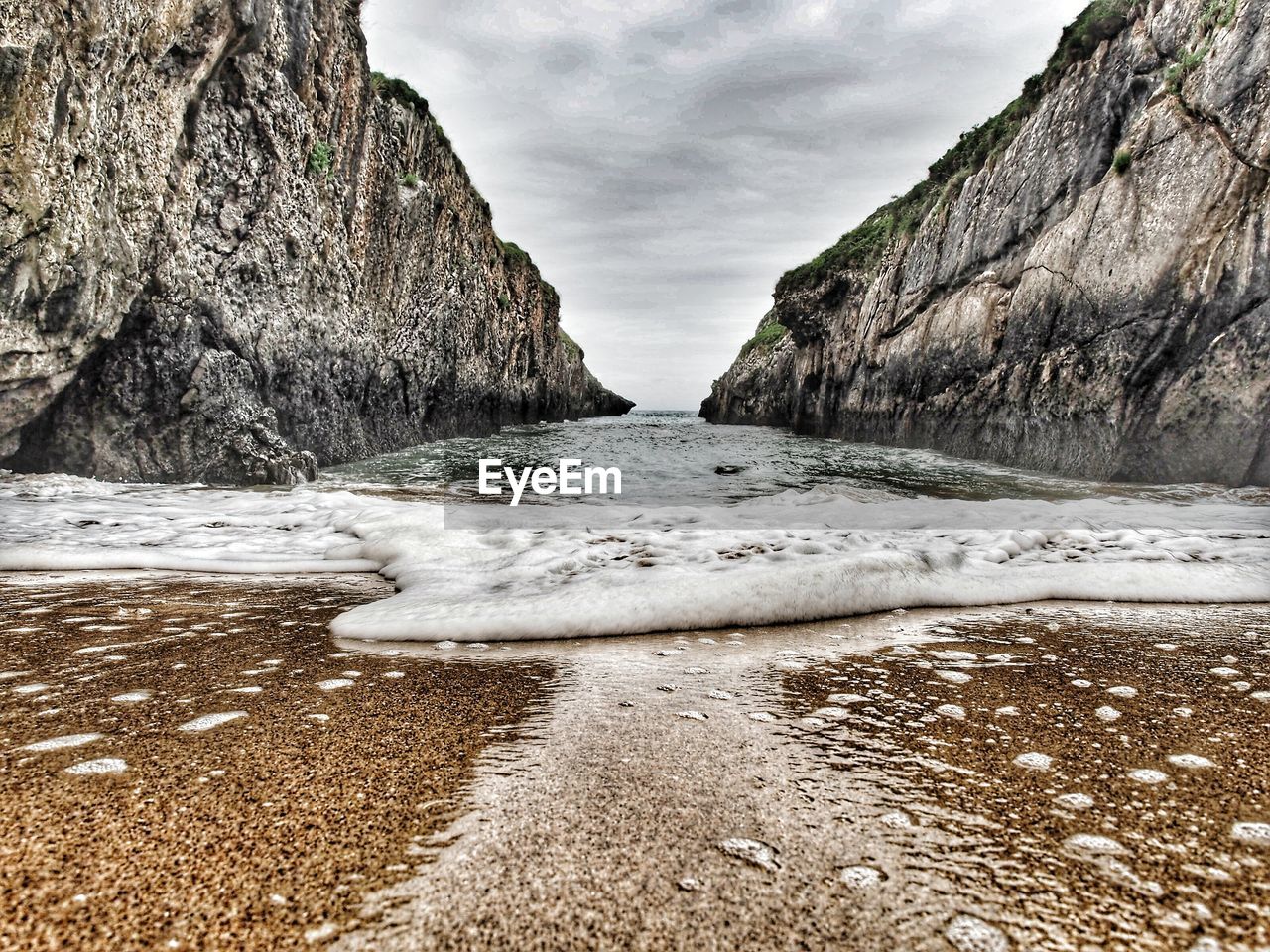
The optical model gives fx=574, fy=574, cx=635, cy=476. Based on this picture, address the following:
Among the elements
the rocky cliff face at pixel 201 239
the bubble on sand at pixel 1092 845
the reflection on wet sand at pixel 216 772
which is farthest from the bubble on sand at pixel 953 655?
the rocky cliff face at pixel 201 239

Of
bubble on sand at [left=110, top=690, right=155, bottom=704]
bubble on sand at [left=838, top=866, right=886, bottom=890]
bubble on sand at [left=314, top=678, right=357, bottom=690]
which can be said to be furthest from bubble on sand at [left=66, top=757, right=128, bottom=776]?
bubble on sand at [left=838, top=866, right=886, bottom=890]

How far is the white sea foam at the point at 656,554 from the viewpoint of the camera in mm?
2969

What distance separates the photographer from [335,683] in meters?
2.01

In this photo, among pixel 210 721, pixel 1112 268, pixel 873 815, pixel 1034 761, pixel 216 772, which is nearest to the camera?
pixel 873 815

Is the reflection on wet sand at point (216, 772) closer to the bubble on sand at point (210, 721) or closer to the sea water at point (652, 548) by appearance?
the bubble on sand at point (210, 721)

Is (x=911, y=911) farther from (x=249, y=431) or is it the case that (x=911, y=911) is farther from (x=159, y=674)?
(x=249, y=431)

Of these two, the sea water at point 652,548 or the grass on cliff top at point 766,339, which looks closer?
the sea water at point 652,548

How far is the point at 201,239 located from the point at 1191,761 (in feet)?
38.4

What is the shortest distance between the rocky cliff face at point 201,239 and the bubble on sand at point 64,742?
6.39 meters

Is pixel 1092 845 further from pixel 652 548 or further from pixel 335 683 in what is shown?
pixel 652 548

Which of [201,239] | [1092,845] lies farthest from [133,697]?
[201,239]

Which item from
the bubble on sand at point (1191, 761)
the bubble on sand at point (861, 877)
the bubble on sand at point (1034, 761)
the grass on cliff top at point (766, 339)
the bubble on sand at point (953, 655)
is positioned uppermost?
the grass on cliff top at point (766, 339)

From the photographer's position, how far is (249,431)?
27.9 feet

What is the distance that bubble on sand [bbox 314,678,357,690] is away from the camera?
1974mm
